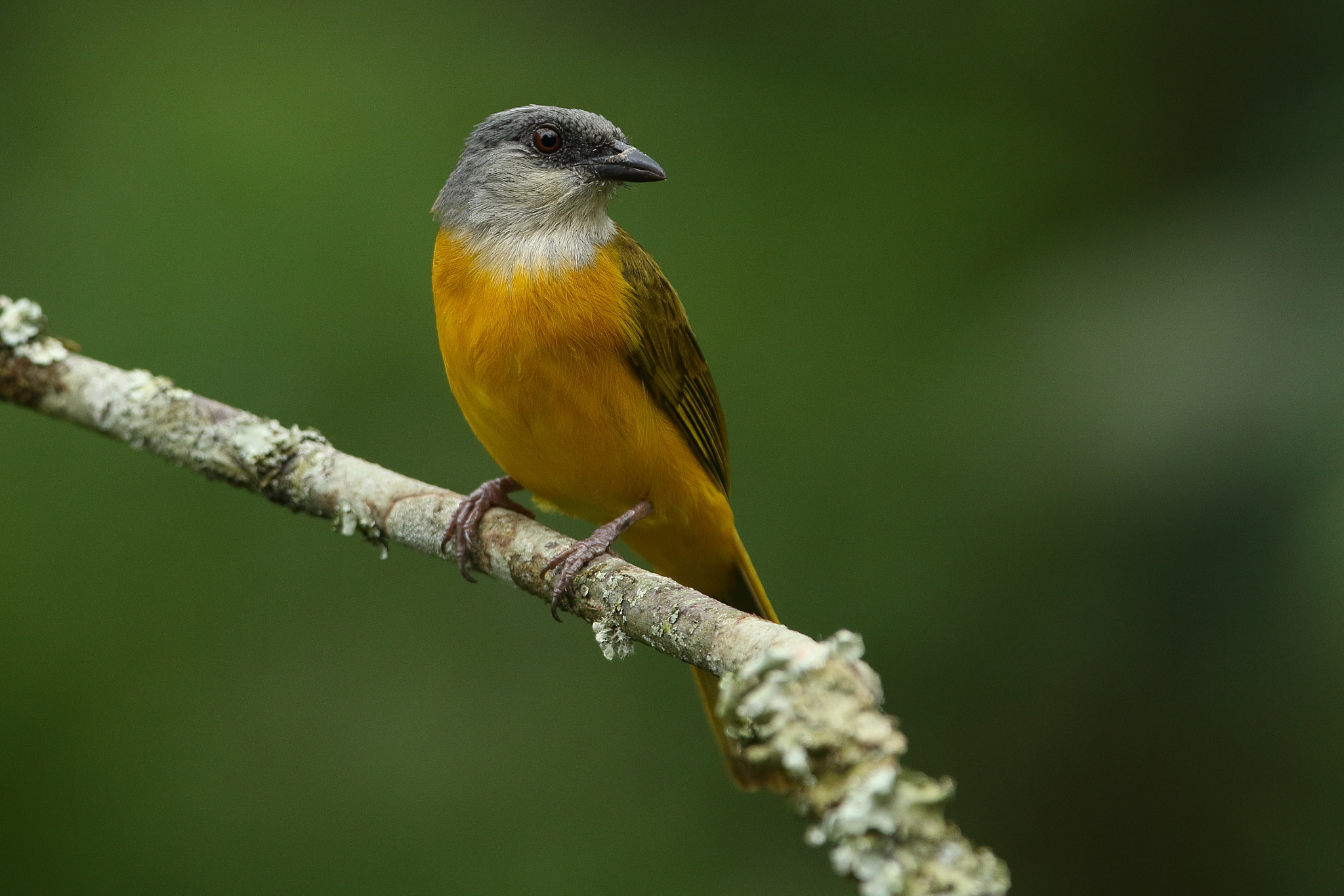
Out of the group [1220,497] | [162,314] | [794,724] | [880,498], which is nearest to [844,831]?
[794,724]

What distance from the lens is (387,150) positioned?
4.95 m

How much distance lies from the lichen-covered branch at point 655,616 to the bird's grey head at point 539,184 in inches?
30.7

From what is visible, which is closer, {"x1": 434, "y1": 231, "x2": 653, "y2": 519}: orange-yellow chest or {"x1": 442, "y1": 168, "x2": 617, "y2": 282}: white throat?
{"x1": 434, "y1": 231, "x2": 653, "y2": 519}: orange-yellow chest

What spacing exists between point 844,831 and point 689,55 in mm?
4438

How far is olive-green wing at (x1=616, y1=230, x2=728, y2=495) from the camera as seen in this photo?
3.48m

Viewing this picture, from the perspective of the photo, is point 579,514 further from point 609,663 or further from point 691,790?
point 691,790

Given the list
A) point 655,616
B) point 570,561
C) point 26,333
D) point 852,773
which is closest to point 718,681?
point 570,561

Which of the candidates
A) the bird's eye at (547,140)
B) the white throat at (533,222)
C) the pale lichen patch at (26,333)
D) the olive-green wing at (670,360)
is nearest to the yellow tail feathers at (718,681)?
the olive-green wing at (670,360)

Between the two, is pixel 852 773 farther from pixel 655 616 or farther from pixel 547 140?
pixel 547 140

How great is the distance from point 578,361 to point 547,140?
0.88 meters

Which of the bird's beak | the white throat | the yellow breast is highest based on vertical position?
the bird's beak

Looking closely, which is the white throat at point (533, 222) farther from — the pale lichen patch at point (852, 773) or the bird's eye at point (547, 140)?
the pale lichen patch at point (852, 773)

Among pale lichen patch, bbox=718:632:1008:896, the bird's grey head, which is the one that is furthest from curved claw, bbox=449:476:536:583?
pale lichen patch, bbox=718:632:1008:896

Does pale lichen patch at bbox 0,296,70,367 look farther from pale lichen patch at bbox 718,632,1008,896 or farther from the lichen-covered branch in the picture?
pale lichen patch at bbox 718,632,1008,896
